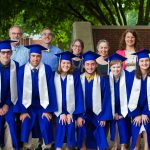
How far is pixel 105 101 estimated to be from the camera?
650 cm

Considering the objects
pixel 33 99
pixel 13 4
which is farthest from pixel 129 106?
pixel 13 4

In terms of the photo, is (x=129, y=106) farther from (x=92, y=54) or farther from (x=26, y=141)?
(x=26, y=141)

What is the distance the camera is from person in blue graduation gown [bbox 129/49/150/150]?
249 inches

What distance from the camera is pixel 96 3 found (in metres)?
14.3

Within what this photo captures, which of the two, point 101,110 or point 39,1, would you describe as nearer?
point 101,110

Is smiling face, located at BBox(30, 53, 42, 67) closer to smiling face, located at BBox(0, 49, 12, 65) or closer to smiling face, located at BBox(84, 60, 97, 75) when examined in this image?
smiling face, located at BBox(0, 49, 12, 65)

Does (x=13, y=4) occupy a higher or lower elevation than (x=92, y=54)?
higher

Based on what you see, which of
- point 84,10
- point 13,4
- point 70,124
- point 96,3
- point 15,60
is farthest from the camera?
point 84,10

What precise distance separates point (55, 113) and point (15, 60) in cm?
120

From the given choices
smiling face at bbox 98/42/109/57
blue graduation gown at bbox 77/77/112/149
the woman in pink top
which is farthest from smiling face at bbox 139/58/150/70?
smiling face at bbox 98/42/109/57

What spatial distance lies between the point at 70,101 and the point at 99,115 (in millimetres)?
490

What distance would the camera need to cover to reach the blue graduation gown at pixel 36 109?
643cm

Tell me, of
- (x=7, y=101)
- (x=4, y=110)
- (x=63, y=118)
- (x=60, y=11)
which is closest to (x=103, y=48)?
(x=63, y=118)

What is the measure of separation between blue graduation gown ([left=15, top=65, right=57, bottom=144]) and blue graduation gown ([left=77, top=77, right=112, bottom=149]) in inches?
18.6
